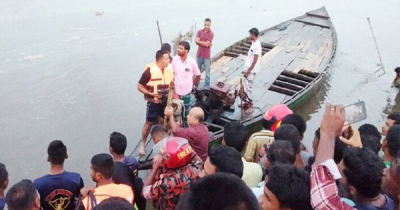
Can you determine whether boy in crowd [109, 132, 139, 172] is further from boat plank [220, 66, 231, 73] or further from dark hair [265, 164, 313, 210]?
boat plank [220, 66, 231, 73]

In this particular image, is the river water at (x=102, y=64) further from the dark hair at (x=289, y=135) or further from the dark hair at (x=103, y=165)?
the dark hair at (x=289, y=135)

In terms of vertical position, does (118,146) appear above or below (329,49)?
above

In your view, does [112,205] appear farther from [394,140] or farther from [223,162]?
[394,140]

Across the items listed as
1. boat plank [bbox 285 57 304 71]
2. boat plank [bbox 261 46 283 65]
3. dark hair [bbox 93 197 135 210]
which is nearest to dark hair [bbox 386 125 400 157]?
dark hair [bbox 93 197 135 210]

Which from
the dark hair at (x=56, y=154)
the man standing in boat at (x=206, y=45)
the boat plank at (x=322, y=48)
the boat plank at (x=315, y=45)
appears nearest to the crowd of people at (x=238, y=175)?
Result: the dark hair at (x=56, y=154)

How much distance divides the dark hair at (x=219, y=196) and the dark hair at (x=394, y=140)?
2819 mm

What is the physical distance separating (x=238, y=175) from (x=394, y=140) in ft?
6.09

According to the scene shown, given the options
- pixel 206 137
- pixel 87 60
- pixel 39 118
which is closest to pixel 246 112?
pixel 206 137

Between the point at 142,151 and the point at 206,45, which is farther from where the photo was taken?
the point at 206,45

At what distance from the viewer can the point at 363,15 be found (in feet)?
66.6

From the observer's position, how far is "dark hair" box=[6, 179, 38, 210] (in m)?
2.99

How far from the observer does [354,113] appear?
303 cm

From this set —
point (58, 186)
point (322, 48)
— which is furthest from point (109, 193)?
point (322, 48)

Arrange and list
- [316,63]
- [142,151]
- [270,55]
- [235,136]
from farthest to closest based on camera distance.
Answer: [270,55] < [316,63] < [142,151] < [235,136]
